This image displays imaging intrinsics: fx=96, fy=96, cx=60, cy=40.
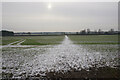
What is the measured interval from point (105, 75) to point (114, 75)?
50cm

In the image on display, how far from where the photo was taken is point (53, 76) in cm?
536

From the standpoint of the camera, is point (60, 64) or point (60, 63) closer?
point (60, 64)

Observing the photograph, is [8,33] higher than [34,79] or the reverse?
higher

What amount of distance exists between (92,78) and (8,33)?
6664 centimetres

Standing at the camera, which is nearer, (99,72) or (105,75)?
(105,75)

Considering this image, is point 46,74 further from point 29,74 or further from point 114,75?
point 114,75

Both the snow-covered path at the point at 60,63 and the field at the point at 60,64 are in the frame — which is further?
the snow-covered path at the point at 60,63

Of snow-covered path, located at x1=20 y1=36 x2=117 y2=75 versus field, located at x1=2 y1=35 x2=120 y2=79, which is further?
snow-covered path, located at x1=20 y1=36 x2=117 y2=75

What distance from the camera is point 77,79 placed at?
505cm

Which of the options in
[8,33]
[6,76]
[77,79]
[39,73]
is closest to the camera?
[77,79]

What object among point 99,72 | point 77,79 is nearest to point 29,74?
point 77,79

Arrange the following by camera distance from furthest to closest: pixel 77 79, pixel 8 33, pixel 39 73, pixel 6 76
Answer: pixel 8 33
pixel 39 73
pixel 6 76
pixel 77 79

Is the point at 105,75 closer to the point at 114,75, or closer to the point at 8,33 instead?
the point at 114,75

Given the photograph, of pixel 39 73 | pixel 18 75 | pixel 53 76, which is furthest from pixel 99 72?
pixel 18 75
